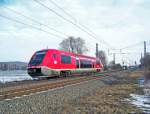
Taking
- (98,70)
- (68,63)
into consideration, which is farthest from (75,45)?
(68,63)

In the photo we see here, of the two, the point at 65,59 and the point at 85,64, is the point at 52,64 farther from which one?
the point at 85,64

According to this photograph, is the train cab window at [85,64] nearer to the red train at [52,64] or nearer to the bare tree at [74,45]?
the red train at [52,64]

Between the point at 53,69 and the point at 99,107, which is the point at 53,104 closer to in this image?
the point at 99,107

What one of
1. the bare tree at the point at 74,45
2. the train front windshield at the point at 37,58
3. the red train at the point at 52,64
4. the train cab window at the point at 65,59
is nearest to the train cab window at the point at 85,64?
the red train at the point at 52,64

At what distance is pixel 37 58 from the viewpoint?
30875mm

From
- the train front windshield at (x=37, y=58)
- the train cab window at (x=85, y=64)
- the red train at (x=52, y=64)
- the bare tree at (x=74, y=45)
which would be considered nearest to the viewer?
the red train at (x=52, y=64)

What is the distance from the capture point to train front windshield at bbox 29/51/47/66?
30164mm

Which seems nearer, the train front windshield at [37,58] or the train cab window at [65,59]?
the train front windshield at [37,58]

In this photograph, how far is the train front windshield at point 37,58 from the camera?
99.0ft

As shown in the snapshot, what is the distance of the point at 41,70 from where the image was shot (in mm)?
29344

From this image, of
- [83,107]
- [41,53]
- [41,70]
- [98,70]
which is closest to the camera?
[83,107]

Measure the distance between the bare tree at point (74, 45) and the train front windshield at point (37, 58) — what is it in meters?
79.2

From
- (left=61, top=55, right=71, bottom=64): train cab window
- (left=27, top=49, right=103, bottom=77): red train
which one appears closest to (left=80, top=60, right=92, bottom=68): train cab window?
(left=27, top=49, right=103, bottom=77): red train

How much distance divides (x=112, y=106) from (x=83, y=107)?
5.08 feet
